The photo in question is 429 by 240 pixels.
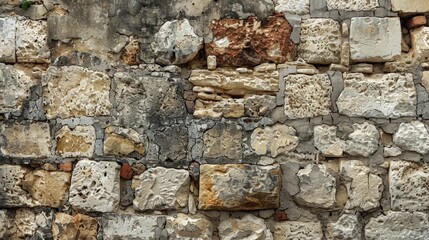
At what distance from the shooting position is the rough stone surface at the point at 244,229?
11.9 ft

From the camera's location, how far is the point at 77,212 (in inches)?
147

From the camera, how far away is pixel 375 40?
3.71 meters

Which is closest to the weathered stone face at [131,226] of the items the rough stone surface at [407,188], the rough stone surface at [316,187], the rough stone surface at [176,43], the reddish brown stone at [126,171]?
the reddish brown stone at [126,171]

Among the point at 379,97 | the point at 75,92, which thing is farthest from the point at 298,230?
the point at 75,92

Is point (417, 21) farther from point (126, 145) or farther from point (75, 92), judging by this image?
point (75, 92)

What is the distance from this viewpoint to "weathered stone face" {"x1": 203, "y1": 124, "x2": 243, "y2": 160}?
3.71 meters

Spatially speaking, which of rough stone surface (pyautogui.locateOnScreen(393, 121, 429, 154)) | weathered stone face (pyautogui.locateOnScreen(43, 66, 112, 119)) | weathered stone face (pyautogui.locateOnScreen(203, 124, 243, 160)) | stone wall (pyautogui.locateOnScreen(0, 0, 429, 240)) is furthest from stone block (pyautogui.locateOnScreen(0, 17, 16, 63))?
rough stone surface (pyautogui.locateOnScreen(393, 121, 429, 154))

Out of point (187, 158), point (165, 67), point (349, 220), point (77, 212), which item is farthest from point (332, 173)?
point (77, 212)

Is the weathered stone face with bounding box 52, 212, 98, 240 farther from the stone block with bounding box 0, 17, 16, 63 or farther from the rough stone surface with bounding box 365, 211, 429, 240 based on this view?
the rough stone surface with bounding box 365, 211, 429, 240

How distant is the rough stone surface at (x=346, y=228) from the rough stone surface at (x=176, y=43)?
125 centimetres

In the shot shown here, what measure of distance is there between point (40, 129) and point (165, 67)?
814mm

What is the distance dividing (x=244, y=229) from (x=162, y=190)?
510 millimetres

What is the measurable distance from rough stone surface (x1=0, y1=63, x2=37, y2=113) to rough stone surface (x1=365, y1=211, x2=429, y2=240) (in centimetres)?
212

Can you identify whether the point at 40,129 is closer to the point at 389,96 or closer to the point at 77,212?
the point at 77,212
